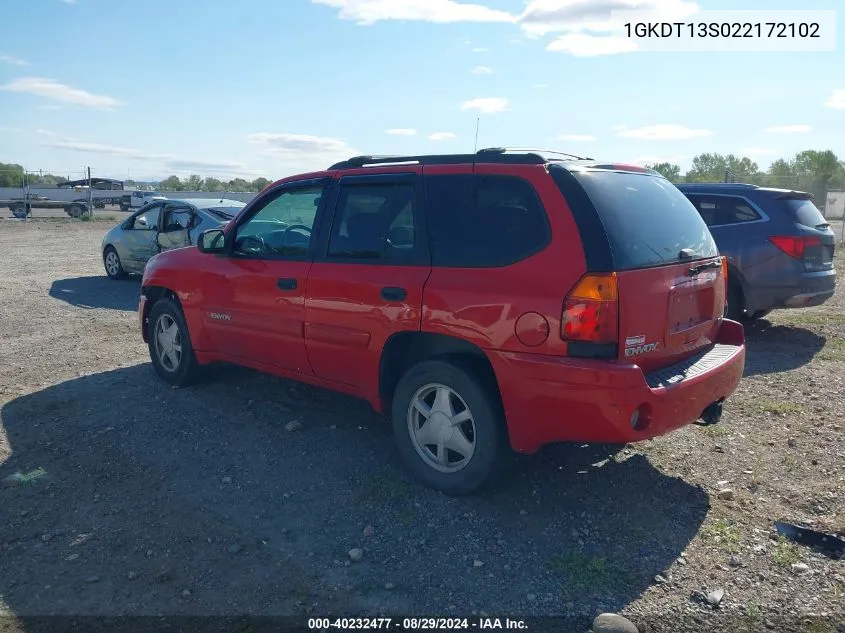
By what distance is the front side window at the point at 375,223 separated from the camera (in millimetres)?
4477

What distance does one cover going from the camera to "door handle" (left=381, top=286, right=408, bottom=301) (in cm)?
431

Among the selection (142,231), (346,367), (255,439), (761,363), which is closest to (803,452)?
(761,363)

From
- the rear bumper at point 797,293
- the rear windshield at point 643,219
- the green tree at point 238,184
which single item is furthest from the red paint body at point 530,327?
the green tree at point 238,184

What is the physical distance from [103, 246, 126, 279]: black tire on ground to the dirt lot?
721cm

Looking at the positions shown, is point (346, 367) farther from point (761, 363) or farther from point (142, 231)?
point (142, 231)

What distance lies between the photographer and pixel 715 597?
328 centimetres

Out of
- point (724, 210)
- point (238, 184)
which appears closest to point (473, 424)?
point (724, 210)

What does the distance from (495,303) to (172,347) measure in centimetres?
351

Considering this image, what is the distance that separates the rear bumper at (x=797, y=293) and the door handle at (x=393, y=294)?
5259 mm

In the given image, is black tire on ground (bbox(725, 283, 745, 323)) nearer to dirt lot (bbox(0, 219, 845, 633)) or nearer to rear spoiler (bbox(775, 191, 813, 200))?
rear spoiler (bbox(775, 191, 813, 200))

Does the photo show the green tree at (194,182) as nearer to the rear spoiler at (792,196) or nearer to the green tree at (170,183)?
the green tree at (170,183)

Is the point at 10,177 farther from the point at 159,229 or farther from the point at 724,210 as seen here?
the point at 724,210

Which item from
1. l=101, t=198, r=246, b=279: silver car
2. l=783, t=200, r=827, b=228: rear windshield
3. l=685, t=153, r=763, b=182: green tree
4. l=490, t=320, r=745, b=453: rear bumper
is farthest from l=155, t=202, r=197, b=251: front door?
l=685, t=153, r=763, b=182: green tree

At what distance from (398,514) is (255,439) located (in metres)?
1.52
